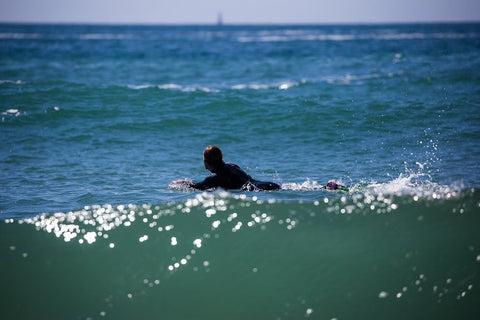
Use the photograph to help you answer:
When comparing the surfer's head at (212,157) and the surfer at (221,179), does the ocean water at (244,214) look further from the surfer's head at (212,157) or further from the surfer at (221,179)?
the surfer's head at (212,157)

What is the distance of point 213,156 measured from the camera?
7941 millimetres

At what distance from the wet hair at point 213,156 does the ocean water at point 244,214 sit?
1.58 feet

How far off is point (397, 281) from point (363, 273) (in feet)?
1.16

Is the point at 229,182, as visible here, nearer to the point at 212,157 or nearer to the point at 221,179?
the point at 221,179

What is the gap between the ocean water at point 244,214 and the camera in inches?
219

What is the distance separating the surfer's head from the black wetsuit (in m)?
0.08

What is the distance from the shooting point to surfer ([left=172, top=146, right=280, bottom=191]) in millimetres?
7953

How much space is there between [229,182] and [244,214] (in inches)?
54.2

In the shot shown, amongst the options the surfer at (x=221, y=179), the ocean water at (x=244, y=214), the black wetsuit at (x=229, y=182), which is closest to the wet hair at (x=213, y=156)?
the surfer at (x=221, y=179)

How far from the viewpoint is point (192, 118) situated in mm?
14414

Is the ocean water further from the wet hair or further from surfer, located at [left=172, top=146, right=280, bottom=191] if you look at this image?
the wet hair

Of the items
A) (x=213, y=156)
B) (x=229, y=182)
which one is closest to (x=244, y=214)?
(x=229, y=182)

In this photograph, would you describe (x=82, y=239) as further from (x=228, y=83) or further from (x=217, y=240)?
(x=228, y=83)

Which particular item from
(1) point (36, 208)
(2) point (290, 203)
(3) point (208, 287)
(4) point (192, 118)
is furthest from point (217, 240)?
(4) point (192, 118)
